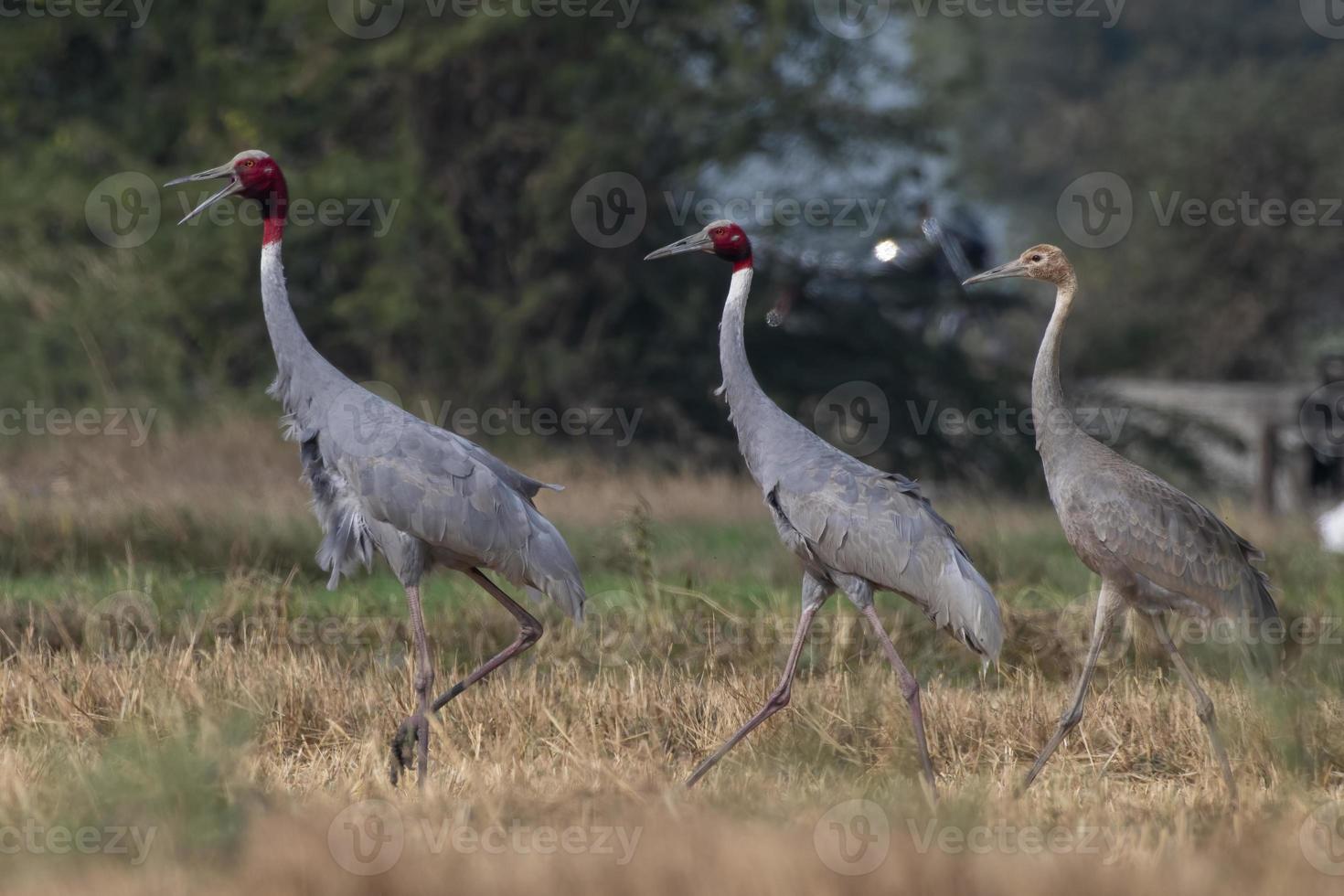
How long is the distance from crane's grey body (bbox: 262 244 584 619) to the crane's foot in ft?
1.92

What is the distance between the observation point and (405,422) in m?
6.30

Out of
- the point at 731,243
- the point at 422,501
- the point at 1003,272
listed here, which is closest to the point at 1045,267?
the point at 1003,272

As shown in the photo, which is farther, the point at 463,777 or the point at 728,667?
the point at 728,667

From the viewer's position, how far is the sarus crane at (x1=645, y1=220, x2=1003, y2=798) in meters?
5.95

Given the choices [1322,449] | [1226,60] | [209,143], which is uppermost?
[1226,60]

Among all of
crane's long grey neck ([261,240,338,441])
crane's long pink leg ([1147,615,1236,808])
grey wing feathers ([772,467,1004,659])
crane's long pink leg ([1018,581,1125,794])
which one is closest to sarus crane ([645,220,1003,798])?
grey wing feathers ([772,467,1004,659])

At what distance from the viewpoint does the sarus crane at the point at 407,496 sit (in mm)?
6172

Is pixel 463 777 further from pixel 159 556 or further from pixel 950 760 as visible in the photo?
pixel 159 556

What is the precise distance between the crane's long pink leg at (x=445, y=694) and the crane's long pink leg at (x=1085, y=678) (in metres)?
1.87

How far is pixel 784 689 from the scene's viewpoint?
6055 mm

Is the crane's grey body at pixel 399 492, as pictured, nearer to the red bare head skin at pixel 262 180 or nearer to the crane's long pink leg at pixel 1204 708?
the red bare head skin at pixel 262 180

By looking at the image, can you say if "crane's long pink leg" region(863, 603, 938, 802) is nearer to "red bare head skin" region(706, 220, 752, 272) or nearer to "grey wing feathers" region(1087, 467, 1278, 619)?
"grey wing feathers" region(1087, 467, 1278, 619)

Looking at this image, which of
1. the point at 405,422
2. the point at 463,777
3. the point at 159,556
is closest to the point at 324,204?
the point at 159,556

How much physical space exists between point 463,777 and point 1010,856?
1857 mm
